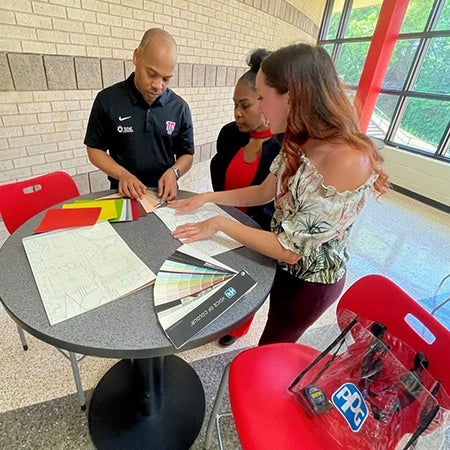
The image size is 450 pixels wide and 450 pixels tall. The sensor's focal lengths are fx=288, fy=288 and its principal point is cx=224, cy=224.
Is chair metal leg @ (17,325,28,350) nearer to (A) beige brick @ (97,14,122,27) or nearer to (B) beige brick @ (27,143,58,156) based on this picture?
(B) beige brick @ (27,143,58,156)

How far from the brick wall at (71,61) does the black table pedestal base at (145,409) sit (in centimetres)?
156

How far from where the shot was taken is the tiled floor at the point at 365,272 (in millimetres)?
1418

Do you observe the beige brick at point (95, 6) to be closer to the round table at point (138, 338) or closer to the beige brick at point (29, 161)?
the beige brick at point (29, 161)

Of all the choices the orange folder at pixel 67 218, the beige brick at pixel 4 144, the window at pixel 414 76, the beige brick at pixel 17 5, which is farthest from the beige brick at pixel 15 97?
the window at pixel 414 76

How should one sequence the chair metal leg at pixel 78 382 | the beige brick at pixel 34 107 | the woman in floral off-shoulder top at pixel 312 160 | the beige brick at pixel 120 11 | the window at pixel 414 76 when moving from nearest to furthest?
the woman in floral off-shoulder top at pixel 312 160
the chair metal leg at pixel 78 382
the beige brick at pixel 34 107
the beige brick at pixel 120 11
the window at pixel 414 76

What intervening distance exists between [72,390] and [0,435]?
289 mm


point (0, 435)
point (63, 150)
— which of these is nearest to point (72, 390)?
point (0, 435)

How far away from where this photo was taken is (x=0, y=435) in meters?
1.21

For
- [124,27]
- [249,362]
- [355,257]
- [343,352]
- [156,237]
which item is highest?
[124,27]

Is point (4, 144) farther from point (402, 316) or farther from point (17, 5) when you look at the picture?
point (402, 316)

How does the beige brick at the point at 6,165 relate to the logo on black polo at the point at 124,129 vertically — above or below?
below

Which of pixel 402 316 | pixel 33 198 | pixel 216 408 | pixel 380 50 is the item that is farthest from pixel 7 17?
pixel 380 50

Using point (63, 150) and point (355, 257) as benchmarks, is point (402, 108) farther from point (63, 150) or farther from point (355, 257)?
point (63, 150)

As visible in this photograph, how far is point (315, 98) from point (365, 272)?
2.11 meters
